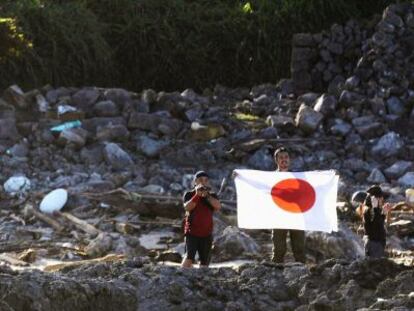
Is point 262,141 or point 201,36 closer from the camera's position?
point 262,141

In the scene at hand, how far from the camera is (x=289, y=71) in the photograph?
2341 centimetres

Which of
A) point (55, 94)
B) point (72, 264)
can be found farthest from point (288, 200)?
point (55, 94)

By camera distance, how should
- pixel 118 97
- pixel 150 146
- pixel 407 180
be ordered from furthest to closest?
1. pixel 118 97
2. pixel 150 146
3. pixel 407 180

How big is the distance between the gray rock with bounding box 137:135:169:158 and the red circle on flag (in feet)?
25.3

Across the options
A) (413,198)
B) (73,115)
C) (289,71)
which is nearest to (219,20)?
(289,71)

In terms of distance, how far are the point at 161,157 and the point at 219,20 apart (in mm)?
7532

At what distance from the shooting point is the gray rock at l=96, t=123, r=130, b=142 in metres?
17.5

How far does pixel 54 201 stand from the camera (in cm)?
1440

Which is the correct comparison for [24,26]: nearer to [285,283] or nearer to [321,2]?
[321,2]

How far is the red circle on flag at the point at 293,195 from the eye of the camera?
9766 millimetres

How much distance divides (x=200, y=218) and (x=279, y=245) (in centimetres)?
94

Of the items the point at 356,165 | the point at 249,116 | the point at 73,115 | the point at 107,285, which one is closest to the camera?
the point at 107,285

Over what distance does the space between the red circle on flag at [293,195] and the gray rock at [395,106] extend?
9125mm

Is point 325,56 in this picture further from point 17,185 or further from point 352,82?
point 17,185
